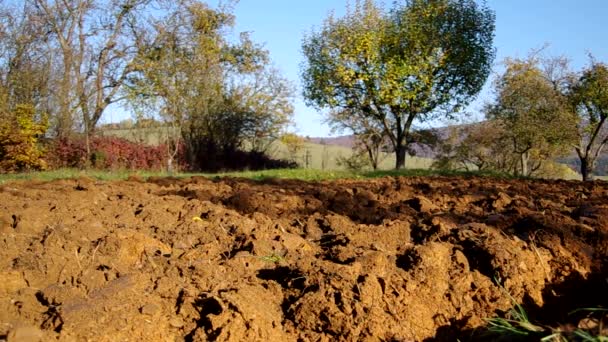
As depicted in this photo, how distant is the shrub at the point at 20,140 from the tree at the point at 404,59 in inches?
472

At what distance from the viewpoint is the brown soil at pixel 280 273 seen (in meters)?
3.32

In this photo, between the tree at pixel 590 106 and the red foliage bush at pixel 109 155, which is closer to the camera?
the red foliage bush at pixel 109 155

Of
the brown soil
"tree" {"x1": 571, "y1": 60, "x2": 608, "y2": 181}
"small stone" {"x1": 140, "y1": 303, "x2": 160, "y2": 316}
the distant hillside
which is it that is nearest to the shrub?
the brown soil

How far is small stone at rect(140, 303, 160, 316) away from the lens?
3322 millimetres

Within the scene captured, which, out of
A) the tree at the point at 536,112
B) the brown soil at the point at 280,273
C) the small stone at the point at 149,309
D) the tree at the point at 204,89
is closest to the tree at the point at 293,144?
the tree at the point at 204,89

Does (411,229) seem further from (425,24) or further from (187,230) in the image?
(425,24)

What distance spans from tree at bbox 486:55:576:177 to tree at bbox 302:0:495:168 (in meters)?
5.55

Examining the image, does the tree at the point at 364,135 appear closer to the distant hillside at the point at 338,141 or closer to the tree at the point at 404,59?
the distant hillside at the point at 338,141

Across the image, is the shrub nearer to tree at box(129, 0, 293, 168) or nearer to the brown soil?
tree at box(129, 0, 293, 168)

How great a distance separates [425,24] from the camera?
25.5 m

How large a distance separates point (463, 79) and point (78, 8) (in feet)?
59.1

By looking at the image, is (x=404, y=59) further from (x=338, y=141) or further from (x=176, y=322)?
(x=176, y=322)

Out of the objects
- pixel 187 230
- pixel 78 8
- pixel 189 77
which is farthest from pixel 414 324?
pixel 78 8

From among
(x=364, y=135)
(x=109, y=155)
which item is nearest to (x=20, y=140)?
(x=109, y=155)
